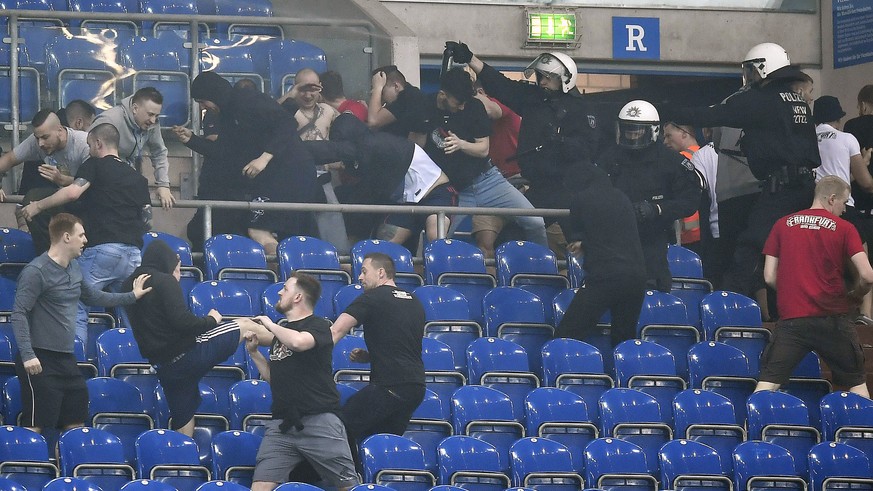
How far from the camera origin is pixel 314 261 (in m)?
10.6

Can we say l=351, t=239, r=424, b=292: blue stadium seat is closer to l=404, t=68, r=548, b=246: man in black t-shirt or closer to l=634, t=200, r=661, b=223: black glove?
l=404, t=68, r=548, b=246: man in black t-shirt

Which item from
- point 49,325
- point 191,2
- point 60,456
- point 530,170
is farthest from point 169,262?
point 191,2

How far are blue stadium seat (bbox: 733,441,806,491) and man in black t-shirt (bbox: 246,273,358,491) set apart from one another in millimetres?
2467

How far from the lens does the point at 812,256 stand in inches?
408

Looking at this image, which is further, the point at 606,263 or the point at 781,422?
the point at 606,263

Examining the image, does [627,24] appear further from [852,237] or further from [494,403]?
[494,403]

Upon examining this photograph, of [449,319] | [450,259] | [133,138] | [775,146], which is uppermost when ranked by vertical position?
[133,138]

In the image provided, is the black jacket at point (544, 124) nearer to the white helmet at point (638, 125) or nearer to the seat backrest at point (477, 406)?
the white helmet at point (638, 125)

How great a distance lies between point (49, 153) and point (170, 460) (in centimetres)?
311

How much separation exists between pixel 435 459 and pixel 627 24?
710cm

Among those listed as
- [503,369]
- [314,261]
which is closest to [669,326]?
[503,369]

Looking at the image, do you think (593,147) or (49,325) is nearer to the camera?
(49,325)

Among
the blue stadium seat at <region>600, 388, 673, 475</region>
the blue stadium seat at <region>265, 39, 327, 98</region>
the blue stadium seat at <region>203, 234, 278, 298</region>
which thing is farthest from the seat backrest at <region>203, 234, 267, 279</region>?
the blue stadium seat at <region>600, 388, 673, 475</region>

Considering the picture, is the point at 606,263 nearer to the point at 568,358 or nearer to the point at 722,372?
the point at 568,358
